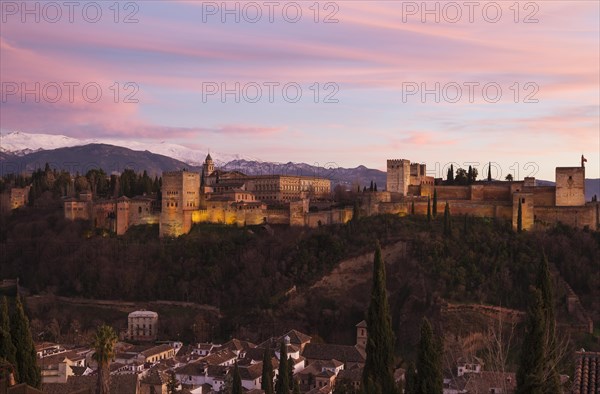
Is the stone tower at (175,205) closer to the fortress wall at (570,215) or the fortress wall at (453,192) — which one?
the fortress wall at (453,192)

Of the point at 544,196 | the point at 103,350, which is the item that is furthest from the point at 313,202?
the point at 103,350

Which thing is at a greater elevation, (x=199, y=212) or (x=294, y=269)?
(x=199, y=212)

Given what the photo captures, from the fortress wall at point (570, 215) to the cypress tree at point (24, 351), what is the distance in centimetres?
3798

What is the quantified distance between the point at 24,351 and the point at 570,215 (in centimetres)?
3970

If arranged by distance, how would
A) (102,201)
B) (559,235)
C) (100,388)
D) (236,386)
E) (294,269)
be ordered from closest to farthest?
(100,388) → (236,386) → (559,235) → (294,269) → (102,201)

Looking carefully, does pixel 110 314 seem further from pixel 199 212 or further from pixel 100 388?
pixel 100 388

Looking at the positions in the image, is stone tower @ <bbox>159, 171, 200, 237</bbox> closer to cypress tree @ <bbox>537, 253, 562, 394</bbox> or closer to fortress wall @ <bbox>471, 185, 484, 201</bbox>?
fortress wall @ <bbox>471, 185, 484, 201</bbox>

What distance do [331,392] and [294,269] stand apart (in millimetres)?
17492

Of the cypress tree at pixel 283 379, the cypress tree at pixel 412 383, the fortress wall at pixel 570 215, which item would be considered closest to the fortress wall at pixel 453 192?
the fortress wall at pixel 570 215

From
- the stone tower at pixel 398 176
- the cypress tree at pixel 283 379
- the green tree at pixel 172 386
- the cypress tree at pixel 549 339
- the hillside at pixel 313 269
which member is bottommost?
the green tree at pixel 172 386

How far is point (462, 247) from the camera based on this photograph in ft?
172

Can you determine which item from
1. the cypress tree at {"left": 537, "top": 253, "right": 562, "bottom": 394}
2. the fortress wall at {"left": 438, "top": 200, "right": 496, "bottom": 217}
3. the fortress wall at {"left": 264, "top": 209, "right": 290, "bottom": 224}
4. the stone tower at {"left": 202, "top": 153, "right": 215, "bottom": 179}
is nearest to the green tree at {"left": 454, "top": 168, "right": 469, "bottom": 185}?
the fortress wall at {"left": 438, "top": 200, "right": 496, "bottom": 217}

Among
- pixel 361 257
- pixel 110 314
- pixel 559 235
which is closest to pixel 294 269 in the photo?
pixel 361 257

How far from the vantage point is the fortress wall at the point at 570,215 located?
53531 millimetres
